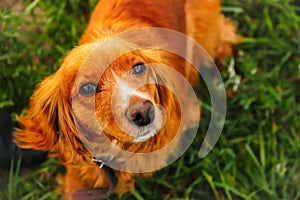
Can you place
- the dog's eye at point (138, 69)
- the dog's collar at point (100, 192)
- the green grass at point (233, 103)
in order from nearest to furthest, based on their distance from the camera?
the dog's eye at point (138, 69)
the dog's collar at point (100, 192)
the green grass at point (233, 103)

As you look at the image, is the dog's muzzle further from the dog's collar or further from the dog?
the dog's collar

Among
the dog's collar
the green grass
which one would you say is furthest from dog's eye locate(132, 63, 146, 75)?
the green grass

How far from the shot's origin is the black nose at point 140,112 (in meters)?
2.33

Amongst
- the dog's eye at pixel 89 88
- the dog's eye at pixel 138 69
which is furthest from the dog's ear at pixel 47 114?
the dog's eye at pixel 138 69

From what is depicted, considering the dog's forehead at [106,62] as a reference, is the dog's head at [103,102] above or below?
below

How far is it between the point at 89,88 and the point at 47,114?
33 cm

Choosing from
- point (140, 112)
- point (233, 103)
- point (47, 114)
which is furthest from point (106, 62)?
point (233, 103)

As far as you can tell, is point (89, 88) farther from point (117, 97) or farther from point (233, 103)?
point (233, 103)

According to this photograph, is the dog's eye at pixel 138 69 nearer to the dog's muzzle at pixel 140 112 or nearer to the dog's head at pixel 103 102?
the dog's head at pixel 103 102

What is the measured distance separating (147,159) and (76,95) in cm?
68

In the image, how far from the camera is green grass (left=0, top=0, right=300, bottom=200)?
3420mm

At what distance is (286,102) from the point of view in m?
3.58

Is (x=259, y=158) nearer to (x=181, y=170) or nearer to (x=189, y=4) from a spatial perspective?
(x=181, y=170)

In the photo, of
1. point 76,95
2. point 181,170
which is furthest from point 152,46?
point 181,170
